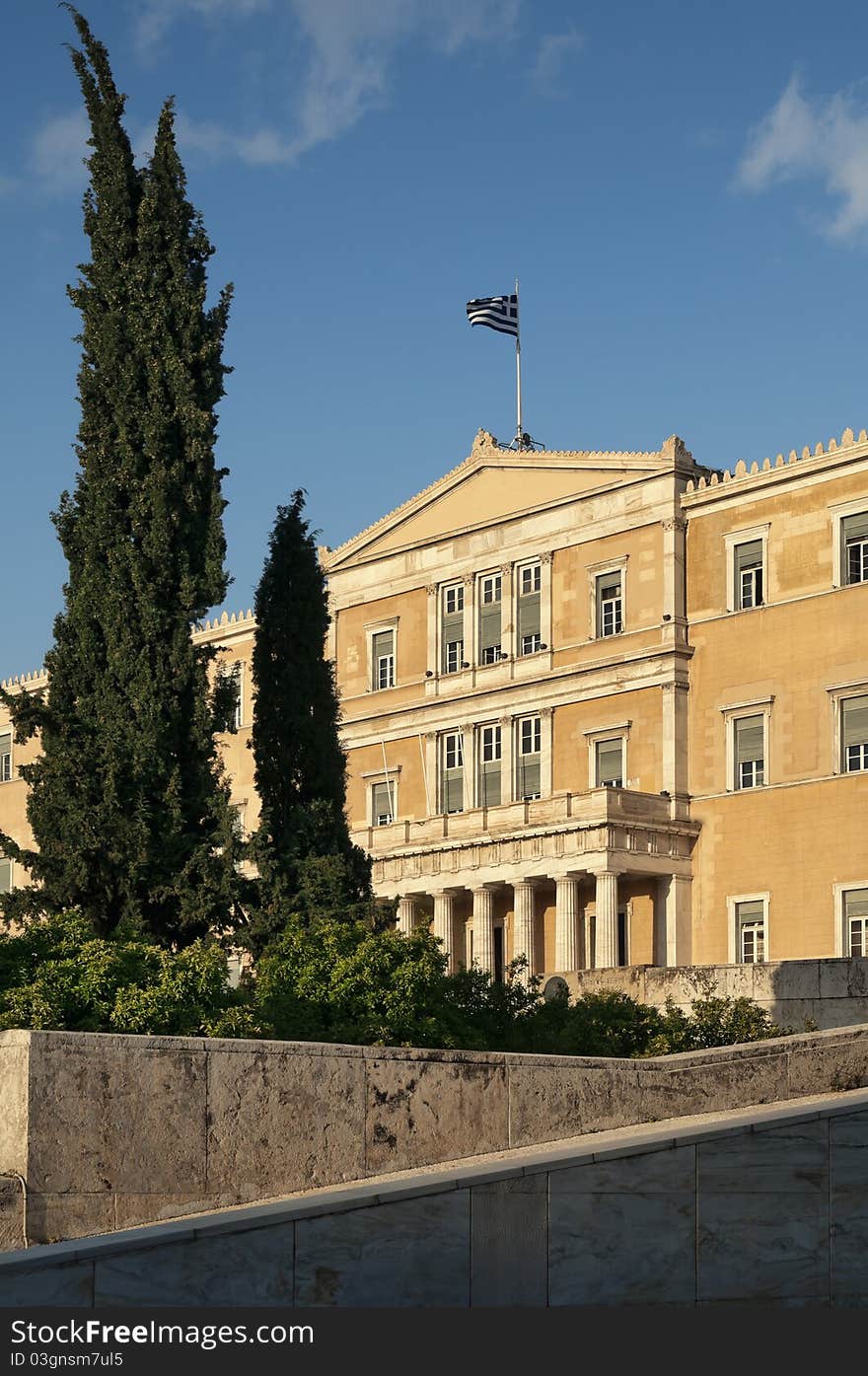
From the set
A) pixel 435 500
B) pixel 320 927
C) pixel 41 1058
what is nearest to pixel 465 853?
pixel 435 500

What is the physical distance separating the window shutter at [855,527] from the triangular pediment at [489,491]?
552cm

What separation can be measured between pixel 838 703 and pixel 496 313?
15089 millimetres

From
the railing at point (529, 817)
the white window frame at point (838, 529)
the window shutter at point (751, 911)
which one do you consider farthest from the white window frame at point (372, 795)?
the white window frame at point (838, 529)

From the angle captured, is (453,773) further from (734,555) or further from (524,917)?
(734,555)

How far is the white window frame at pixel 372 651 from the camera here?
59.3m

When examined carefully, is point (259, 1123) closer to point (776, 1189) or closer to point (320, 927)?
point (776, 1189)

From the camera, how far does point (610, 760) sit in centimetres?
5328

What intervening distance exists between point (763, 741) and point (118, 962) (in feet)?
107

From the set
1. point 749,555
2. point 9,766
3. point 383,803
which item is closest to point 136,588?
point 749,555

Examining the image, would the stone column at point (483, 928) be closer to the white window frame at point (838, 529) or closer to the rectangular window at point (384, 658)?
the rectangular window at point (384, 658)

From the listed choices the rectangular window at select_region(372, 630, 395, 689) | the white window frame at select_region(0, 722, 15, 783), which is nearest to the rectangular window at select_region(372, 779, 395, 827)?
the rectangular window at select_region(372, 630, 395, 689)

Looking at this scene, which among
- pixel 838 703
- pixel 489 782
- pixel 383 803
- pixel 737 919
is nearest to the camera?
pixel 838 703

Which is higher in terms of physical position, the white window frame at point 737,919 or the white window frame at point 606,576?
A: the white window frame at point 606,576

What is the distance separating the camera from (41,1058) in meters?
15.9
